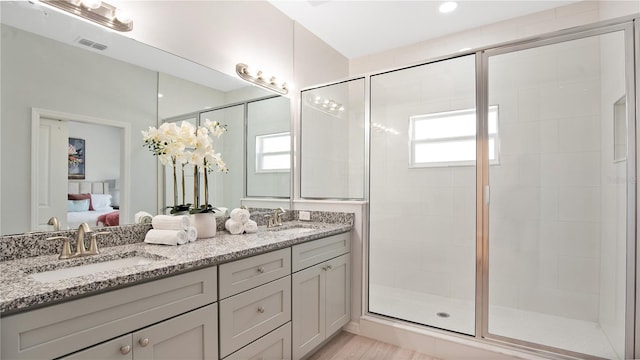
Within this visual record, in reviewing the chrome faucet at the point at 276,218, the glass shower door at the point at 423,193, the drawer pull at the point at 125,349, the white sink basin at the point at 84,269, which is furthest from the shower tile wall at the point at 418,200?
the drawer pull at the point at 125,349

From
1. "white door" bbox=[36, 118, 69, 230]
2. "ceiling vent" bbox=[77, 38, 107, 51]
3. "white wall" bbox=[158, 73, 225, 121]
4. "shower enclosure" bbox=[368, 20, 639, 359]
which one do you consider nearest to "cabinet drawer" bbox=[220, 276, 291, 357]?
"white door" bbox=[36, 118, 69, 230]

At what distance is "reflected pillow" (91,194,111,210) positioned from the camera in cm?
152

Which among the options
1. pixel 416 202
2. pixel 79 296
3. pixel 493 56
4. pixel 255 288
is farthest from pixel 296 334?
pixel 493 56

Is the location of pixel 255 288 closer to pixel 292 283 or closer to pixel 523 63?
pixel 292 283

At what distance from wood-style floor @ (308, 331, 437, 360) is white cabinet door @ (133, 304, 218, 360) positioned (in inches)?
40.6

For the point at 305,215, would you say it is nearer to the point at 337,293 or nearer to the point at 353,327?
the point at 337,293

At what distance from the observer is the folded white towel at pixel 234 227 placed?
2008 mm

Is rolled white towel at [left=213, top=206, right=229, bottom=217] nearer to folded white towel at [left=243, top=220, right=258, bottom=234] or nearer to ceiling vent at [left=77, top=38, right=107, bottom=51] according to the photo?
folded white towel at [left=243, top=220, right=258, bottom=234]

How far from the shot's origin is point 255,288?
5.08 ft

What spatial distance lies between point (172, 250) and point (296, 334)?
891mm

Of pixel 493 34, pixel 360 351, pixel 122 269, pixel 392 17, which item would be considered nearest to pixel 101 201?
pixel 122 269

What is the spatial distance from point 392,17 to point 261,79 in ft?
4.25

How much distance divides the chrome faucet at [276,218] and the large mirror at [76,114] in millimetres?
863

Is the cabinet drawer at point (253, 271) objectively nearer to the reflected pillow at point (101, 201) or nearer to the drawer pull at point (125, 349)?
the drawer pull at point (125, 349)
